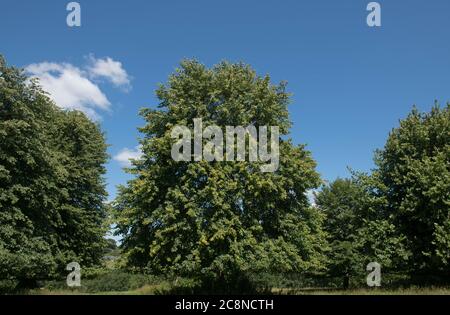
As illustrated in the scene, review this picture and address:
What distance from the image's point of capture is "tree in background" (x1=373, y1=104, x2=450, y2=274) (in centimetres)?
3092

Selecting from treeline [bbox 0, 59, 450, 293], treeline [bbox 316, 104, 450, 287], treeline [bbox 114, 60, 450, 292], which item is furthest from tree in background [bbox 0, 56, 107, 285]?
treeline [bbox 316, 104, 450, 287]

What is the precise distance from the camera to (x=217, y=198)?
931 inches

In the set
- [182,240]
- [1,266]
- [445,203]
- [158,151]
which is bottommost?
[1,266]

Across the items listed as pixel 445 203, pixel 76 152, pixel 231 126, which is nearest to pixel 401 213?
pixel 445 203

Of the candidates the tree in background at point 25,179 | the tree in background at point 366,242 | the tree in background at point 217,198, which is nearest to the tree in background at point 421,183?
the tree in background at point 366,242

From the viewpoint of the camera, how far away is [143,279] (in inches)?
2121

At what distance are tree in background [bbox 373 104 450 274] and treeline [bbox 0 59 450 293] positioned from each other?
0.09 metres

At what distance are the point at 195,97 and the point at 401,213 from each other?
59.5 feet

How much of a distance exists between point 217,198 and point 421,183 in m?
16.7

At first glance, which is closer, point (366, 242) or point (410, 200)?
point (410, 200)

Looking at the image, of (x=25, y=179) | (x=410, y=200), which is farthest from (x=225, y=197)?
(x=410, y=200)

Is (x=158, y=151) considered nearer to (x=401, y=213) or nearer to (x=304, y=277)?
(x=401, y=213)

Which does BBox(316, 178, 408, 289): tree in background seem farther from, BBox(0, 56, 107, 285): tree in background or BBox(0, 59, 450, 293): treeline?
BBox(0, 56, 107, 285): tree in background

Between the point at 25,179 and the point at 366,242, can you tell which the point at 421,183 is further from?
the point at 25,179
